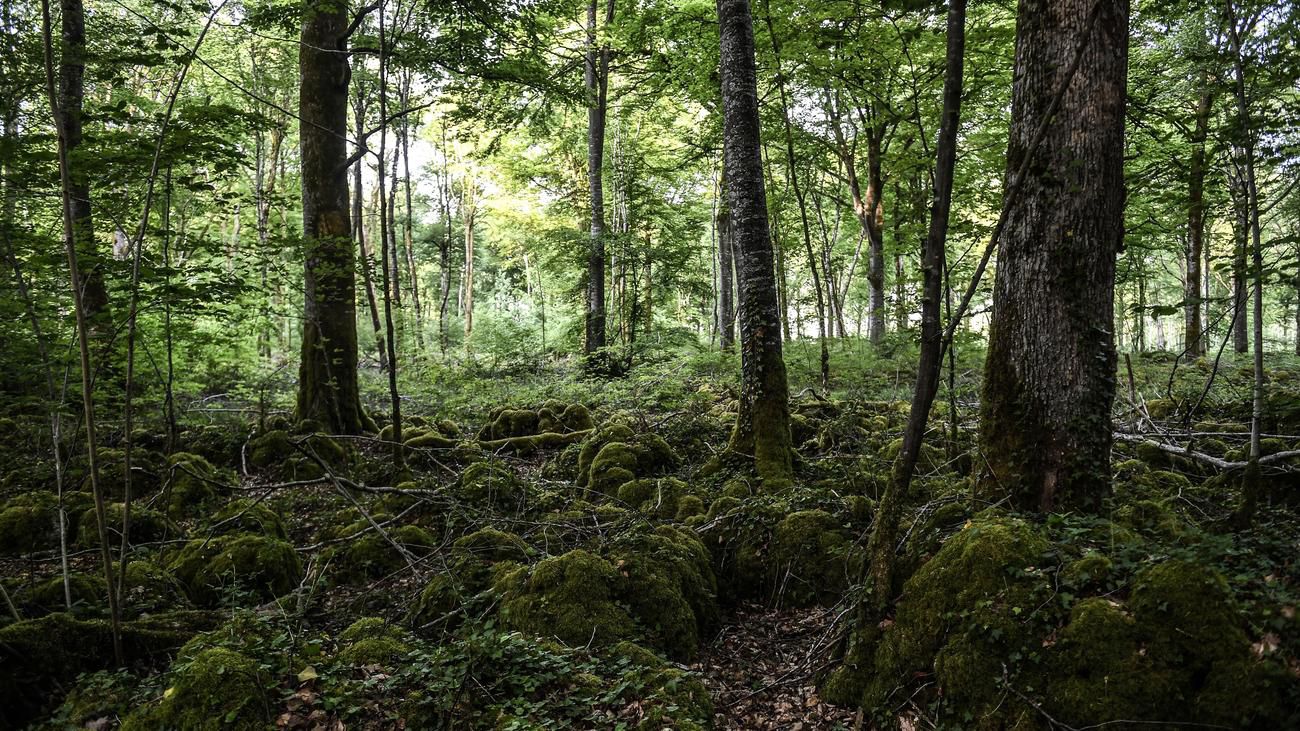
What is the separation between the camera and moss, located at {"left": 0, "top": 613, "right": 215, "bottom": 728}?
9.59 ft

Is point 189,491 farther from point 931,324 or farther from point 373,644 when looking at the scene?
point 931,324

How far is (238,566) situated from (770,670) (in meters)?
4.28

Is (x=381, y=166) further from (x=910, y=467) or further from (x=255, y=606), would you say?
(x=910, y=467)

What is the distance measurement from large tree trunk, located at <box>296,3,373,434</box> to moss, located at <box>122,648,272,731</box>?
5877mm

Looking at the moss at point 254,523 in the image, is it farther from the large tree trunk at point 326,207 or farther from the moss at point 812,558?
the moss at point 812,558

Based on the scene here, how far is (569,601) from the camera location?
4.14 meters

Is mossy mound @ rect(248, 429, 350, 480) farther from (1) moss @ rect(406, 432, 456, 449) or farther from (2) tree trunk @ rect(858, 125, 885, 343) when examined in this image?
(2) tree trunk @ rect(858, 125, 885, 343)

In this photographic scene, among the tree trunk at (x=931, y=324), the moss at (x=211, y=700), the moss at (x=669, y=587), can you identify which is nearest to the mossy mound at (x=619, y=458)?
the moss at (x=669, y=587)

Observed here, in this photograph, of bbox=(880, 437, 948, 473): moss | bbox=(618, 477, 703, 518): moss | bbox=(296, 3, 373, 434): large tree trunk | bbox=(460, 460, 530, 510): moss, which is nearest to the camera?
bbox=(618, 477, 703, 518): moss

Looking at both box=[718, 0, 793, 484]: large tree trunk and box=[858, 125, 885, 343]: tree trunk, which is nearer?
box=[718, 0, 793, 484]: large tree trunk

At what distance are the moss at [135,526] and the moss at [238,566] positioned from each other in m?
0.60

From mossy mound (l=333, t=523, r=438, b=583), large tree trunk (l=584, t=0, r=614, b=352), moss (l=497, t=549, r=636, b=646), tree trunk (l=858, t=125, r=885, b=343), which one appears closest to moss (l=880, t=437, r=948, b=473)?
moss (l=497, t=549, r=636, b=646)

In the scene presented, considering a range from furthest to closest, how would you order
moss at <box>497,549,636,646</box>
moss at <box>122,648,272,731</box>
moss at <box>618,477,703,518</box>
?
moss at <box>618,477,703,518</box>
moss at <box>497,549,636,646</box>
moss at <box>122,648,272,731</box>

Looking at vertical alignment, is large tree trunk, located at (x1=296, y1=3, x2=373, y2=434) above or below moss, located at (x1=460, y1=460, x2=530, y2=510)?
above
